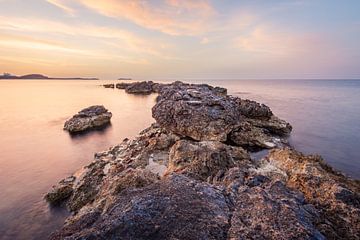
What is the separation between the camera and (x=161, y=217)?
6.32 meters

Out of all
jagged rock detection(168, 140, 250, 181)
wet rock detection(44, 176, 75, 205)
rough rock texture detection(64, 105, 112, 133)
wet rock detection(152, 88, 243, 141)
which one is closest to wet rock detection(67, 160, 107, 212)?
wet rock detection(44, 176, 75, 205)

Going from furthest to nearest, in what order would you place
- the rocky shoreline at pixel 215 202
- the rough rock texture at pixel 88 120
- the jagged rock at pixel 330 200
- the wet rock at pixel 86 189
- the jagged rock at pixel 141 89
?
the jagged rock at pixel 141 89
the rough rock texture at pixel 88 120
the wet rock at pixel 86 189
the jagged rock at pixel 330 200
the rocky shoreline at pixel 215 202

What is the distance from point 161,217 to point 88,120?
30939 millimetres

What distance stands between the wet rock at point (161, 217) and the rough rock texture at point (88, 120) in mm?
27760

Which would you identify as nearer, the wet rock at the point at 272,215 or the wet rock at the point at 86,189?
the wet rock at the point at 272,215

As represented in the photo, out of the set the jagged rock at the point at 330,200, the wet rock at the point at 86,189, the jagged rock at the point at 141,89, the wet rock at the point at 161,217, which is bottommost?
the jagged rock at the point at 141,89

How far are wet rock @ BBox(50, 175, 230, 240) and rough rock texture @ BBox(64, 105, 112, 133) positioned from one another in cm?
2776

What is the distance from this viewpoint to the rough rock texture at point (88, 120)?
3284 cm

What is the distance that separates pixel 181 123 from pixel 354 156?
1426cm

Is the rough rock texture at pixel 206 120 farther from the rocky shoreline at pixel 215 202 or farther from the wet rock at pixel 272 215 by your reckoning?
the wet rock at pixel 272 215

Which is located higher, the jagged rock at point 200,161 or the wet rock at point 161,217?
the wet rock at point 161,217

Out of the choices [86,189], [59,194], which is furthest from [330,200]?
[59,194]

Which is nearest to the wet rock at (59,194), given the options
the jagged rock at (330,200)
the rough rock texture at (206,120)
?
the rough rock texture at (206,120)

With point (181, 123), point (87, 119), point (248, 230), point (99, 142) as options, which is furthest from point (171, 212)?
point (87, 119)
